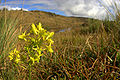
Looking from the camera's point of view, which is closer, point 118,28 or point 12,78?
point 12,78

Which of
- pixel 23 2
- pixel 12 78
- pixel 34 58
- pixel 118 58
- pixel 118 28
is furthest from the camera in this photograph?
pixel 23 2

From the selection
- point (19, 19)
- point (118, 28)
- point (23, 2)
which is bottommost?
point (118, 28)

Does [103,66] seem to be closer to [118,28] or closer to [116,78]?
[116,78]

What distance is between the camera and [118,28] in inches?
80.7

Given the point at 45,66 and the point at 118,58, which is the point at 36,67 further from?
the point at 118,58

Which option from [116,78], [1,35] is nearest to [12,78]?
[1,35]

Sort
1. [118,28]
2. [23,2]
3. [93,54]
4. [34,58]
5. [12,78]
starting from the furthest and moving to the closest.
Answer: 1. [23,2]
2. [118,28]
3. [93,54]
4. [12,78]
5. [34,58]

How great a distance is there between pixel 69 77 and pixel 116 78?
0.64 meters

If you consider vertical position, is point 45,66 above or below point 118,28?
→ below

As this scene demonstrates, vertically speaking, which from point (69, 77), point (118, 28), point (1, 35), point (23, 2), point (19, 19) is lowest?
point (69, 77)

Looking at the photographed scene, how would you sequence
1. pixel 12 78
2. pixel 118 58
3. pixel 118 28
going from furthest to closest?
pixel 118 28, pixel 118 58, pixel 12 78

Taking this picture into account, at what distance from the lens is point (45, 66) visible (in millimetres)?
1918

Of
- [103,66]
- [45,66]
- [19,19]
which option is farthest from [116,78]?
[19,19]

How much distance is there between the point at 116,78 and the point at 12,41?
1.89 meters
